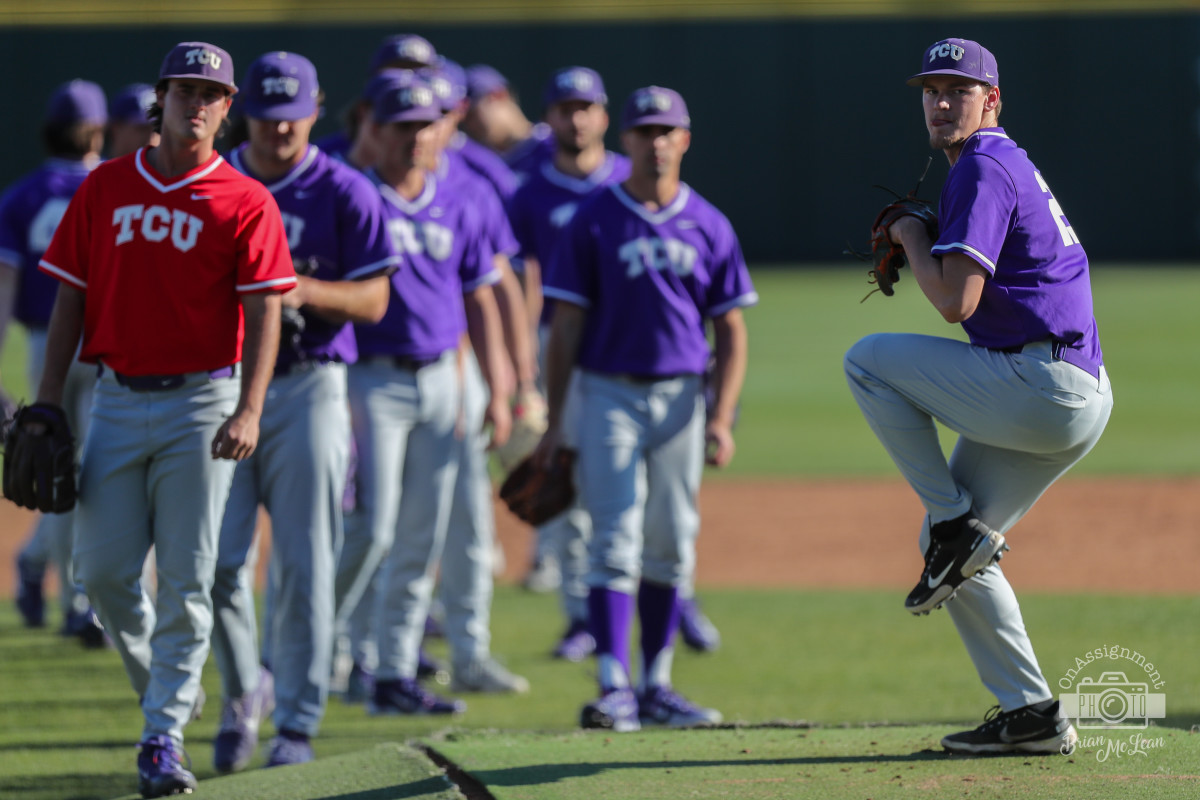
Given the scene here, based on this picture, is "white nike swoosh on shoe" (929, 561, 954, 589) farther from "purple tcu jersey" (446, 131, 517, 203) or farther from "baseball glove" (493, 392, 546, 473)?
"purple tcu jersey" (446, 131, 517, 203)

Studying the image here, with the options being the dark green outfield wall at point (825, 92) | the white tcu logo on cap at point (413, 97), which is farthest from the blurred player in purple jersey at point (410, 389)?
the dark green outfield wall at point (825, 92)

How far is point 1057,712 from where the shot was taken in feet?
13.3

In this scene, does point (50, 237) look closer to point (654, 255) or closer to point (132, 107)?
point (132, 107)

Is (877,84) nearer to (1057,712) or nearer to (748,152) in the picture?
(748,152)

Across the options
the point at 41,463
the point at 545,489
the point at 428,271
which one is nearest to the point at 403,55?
the point at 428,271

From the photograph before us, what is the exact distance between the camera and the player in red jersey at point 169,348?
A: 165 inches

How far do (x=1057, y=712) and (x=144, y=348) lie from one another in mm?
2853

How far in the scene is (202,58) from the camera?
13.5 ft

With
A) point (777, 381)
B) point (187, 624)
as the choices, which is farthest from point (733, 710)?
point (777, 381)

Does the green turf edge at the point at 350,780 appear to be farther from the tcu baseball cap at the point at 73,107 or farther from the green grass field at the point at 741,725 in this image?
the tcu baseball cap at the point at 73,107

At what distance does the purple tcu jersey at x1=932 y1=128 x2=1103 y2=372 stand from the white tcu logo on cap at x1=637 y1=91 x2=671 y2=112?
5.95 ft

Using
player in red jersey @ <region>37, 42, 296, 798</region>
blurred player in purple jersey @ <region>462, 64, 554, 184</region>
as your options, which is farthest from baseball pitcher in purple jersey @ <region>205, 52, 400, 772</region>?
blurred player in purple jersey @ <region>462, 64, 554, 184</region>

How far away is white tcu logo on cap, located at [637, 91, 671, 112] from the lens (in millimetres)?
5402

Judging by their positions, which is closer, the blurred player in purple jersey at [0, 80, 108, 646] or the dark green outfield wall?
the blurred player in purple jersey at [0, 80, 108, 646]
